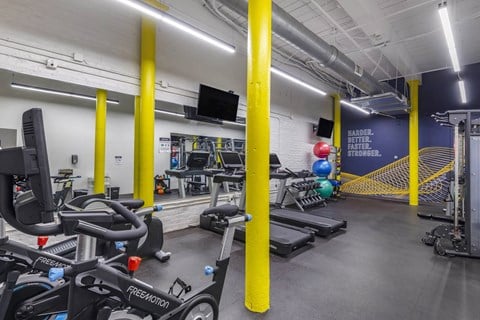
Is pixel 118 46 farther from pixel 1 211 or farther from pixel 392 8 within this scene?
pixel 392 8

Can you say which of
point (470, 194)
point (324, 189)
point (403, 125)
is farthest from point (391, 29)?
point (324, 189)

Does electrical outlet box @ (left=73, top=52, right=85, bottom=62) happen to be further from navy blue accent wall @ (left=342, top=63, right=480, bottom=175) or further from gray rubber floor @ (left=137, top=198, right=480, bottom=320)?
navy blue accent wall @ (left=342, top=63, right=480, bottom=175)

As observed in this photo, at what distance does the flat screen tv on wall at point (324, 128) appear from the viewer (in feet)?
29.0

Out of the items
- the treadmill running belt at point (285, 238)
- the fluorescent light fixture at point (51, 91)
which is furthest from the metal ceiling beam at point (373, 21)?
the fluorescent light fixture at point (51, 91)

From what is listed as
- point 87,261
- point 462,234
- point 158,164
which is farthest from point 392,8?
point 158,164

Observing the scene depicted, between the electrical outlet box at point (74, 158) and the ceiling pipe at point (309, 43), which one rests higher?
the ceiling pipe at point (309, 43)

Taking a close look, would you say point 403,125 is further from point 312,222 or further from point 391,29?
point 312,222

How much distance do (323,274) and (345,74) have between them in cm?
485

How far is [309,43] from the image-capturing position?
15.4ft

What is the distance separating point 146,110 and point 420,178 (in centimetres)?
901

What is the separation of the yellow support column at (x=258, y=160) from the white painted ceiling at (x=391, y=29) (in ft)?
9.29

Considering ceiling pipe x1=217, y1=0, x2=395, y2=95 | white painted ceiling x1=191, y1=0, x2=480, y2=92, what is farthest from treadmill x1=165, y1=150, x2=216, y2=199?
ceiling pipe x1=217, y1=0, x2=395, y2=95

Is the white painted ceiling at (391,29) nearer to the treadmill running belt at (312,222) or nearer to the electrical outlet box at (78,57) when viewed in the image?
the electrical outlet box at (78,57)

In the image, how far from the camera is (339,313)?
2.29m
